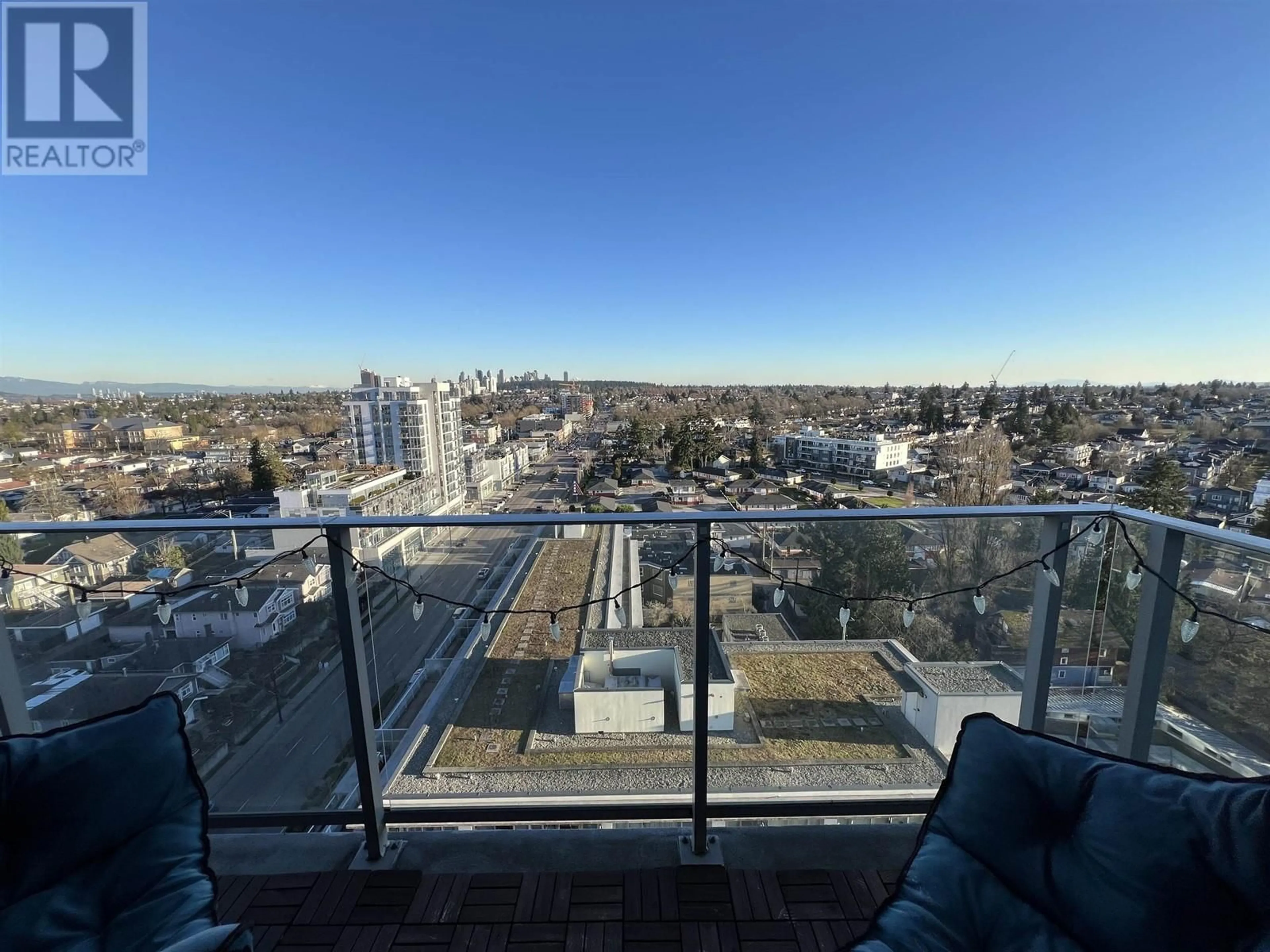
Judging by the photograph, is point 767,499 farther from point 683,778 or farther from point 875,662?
point 683,778

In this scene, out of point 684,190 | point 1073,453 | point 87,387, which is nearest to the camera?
point 684,190

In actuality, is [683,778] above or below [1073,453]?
below

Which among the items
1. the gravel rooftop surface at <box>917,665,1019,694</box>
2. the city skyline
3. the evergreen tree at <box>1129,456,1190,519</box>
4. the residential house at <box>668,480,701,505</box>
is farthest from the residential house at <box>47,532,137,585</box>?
the residential house at <box>668,480,701,505</box>

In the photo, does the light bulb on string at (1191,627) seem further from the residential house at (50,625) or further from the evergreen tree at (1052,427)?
the evergreen tree at (1052,427)

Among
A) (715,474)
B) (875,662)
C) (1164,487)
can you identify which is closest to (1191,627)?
(875,662)

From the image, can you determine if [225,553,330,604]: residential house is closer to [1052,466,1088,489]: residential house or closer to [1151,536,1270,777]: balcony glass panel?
[1151,536,1270,777]: balcony glass panel
